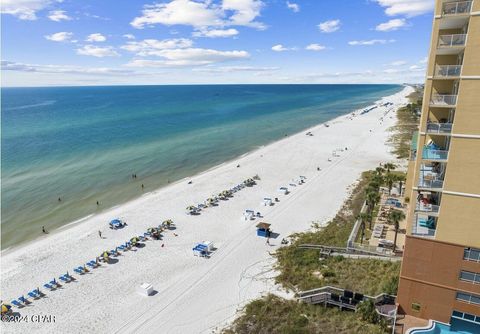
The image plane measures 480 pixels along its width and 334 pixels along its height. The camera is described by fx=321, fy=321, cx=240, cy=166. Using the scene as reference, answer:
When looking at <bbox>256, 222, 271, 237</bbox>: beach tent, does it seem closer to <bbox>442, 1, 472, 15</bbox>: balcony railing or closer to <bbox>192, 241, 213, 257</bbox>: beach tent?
<bbox>192, 241, 213, 257</bbox>: beach tent

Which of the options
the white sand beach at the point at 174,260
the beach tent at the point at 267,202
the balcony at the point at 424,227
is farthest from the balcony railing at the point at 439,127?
the beach tent at the point at 267,202

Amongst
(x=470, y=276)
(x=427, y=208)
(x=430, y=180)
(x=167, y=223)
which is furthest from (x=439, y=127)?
(x=167, y=223)

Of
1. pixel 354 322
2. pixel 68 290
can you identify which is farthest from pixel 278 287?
pixel 68 290

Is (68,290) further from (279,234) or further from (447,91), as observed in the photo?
(447,91)

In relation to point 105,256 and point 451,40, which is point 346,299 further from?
point 105,256

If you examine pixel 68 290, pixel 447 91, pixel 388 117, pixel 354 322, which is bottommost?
pixel 68 290

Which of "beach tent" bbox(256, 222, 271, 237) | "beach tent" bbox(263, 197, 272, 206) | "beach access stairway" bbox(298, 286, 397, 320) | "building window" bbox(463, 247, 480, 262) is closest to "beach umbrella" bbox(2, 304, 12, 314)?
"beach access stairway" bbox(298, 286, 397, 320)

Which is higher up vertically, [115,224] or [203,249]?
[203,249]
